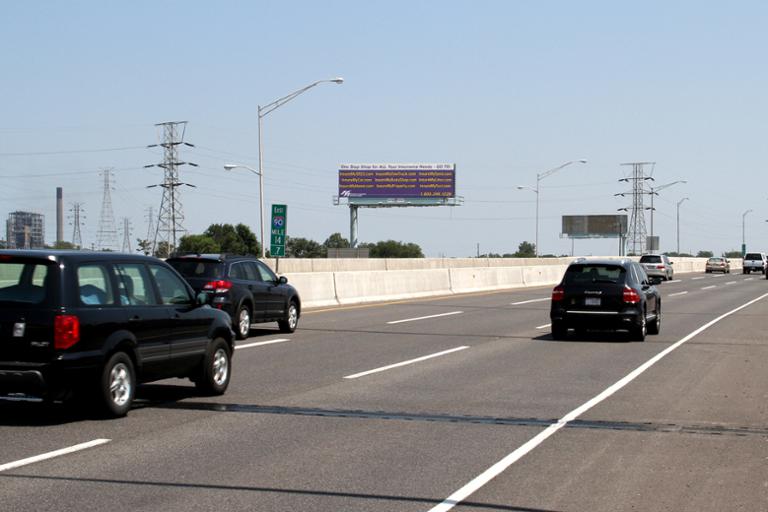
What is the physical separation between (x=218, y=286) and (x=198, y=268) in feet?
1.90

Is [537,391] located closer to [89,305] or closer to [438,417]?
[438,417]

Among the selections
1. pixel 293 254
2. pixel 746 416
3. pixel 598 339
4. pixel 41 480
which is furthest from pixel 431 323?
pixel 293 254

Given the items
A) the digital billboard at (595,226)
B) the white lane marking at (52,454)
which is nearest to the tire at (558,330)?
the white lane marking at (52,454)

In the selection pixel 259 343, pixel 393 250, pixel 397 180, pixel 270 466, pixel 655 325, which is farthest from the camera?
pixel 393 250

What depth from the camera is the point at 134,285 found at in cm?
1062

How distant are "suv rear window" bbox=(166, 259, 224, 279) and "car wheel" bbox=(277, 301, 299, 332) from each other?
2378mm

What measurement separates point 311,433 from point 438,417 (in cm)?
155

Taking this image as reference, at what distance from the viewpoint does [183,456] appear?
8367 millimetres

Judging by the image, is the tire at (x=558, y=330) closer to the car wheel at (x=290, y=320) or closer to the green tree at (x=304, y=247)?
the car wheel at (x=290, y=320)

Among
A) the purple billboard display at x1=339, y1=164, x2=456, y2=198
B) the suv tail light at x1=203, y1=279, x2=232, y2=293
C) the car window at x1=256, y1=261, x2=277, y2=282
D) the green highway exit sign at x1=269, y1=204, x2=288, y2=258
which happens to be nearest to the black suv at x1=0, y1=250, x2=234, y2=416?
the suv tail light at x1=203, y1=279, x2=232, y2=293

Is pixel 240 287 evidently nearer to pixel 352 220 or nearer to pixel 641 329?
pixel 641 329

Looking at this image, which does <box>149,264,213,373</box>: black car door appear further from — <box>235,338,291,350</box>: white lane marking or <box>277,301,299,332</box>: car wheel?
<box>277,301,299,332</box>: car wheel

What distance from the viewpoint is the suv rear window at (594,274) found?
20.3 metres

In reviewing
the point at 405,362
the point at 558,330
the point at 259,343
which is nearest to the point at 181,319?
the point at 405,362
